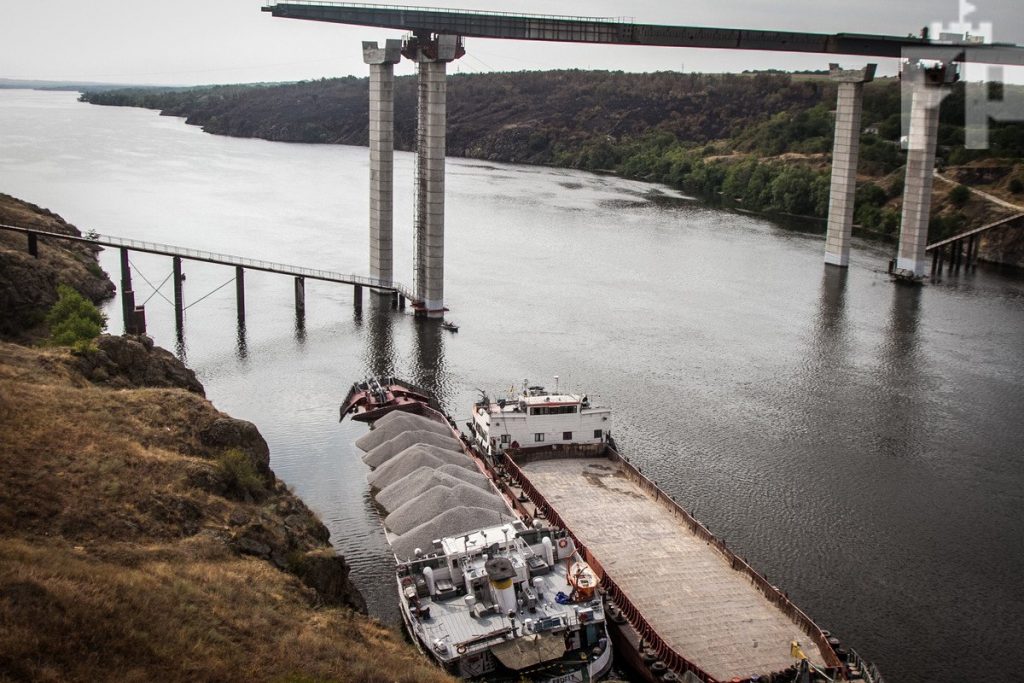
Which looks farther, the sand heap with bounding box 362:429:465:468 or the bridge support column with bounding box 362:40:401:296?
the bridge support column with bounding box 362:40:401:296

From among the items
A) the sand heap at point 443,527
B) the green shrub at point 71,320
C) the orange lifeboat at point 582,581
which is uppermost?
the green shrub at point 71,320

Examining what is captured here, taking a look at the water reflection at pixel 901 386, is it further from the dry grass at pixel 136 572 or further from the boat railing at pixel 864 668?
the dry grass at pixel 136 572

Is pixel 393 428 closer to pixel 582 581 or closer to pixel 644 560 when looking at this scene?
pixel 644 560

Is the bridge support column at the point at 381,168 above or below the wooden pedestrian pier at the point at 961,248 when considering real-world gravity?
above

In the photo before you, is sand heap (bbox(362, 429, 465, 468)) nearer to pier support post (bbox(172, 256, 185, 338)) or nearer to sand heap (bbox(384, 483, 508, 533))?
sand heap (bbox(384, 483, 508, 533))

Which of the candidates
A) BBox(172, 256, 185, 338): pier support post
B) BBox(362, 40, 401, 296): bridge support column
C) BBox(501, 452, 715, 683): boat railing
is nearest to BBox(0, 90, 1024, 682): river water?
BBox(172, 256, 185, 338): pier support post

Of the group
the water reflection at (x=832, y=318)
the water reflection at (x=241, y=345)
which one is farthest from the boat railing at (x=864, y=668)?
the water reflection at (x=241, y=345)

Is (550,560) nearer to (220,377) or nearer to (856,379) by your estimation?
(220,377)
